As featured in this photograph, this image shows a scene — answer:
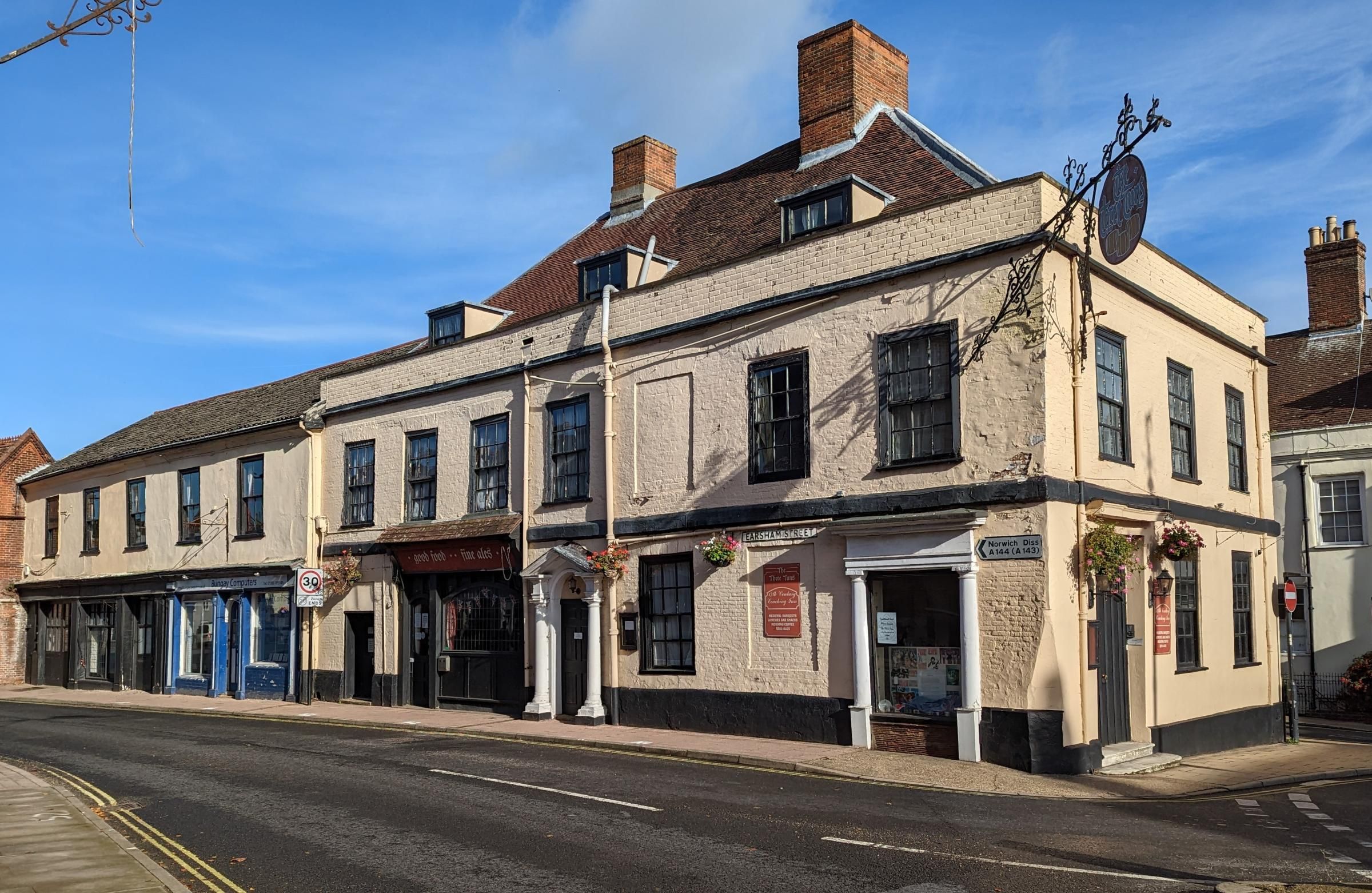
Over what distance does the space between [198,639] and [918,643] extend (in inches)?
830

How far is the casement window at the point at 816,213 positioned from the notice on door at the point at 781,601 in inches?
216

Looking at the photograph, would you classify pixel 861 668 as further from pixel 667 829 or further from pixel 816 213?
pixel 816 213

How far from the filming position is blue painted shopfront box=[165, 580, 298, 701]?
1063 inches

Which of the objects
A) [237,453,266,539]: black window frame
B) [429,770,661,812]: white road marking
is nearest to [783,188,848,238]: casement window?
[429,770,661,812]: white road marking

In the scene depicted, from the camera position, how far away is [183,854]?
379 inches

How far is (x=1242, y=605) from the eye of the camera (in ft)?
66.4

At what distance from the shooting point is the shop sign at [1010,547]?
14.5 m

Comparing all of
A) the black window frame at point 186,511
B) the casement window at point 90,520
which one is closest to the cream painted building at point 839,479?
the black window frame at point 186,511

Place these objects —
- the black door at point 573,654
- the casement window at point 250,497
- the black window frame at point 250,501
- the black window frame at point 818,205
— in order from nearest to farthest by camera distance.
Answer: the black window frame at point 818,205 → the black door at point 573,654 → the black window frame at point 250,501 → the casement window at point 250,497

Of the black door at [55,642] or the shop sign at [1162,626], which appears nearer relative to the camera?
the shop sign at [1162,626]

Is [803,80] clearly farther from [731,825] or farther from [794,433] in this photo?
[731,825]

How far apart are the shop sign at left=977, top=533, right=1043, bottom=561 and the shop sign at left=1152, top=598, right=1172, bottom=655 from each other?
3.53m

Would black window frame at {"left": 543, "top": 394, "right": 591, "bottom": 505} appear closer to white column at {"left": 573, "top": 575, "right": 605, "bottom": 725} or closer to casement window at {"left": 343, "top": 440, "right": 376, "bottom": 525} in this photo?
white column at {"left": 573, "top": 575, "right": 605, "bottom": 725}

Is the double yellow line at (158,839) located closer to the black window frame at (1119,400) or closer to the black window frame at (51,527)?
the black window frame at (1119,400)
